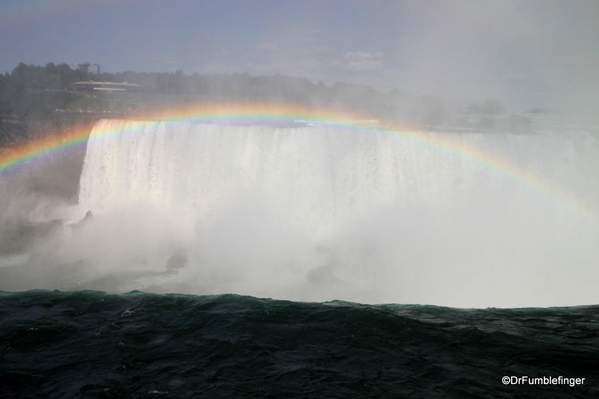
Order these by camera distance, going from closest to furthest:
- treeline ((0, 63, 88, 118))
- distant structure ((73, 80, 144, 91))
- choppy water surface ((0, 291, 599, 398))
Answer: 1. choppy water surface ((0, 291, 599, 398))
2. treeline ((0, 63, 88, 118))
3. distant structure ((73, 80, 144, 91))

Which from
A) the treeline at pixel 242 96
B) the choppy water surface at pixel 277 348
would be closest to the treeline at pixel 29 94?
the treeline at pixel 242 96

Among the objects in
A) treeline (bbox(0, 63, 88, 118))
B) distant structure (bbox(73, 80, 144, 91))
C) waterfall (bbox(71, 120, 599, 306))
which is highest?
distant structure (bbox(73, 80, 144, 91))

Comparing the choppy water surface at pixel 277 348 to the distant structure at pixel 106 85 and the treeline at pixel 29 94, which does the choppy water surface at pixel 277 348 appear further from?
the distant structure at pixel 106 85

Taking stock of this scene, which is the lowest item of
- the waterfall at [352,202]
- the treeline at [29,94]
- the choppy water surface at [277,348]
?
the choppy water surface at [277,348]

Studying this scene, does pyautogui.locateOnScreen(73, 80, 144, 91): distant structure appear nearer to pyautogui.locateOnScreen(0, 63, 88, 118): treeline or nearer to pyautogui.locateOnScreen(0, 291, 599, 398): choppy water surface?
pyautogui.locateOnScreen(0, 63, 88, 118): treeline

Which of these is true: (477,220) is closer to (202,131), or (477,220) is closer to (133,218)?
(202,131)

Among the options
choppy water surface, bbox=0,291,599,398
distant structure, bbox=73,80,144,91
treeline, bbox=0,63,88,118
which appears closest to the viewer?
choppy water surface, bbox=0,291,599,398

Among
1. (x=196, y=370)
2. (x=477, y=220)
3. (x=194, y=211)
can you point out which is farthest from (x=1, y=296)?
(x=477, y=220)

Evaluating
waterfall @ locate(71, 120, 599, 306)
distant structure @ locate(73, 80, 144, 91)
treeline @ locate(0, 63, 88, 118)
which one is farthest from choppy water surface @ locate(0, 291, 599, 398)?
distant structure @ locate(73, 80, 144, 91)
